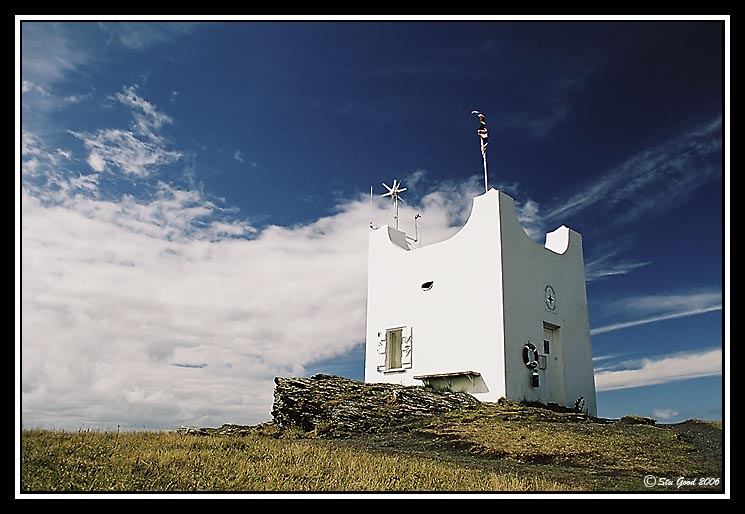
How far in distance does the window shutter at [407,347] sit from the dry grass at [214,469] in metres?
10.7

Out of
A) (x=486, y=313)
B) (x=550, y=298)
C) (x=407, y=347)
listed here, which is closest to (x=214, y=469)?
(x=486, y=313)

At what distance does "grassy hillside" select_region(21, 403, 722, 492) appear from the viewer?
781 cm

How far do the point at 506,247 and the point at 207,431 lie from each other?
10212 millimetres

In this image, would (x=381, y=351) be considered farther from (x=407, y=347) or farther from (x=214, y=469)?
(x=214, y=469)

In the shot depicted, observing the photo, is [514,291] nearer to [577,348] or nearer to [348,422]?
Answer: [577,348]

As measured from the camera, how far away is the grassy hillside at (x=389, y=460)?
25.6 ft

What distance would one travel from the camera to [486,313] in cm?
1908

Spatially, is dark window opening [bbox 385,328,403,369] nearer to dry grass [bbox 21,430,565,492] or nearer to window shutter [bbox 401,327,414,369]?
window shutter [bbox 401,327,414,369]

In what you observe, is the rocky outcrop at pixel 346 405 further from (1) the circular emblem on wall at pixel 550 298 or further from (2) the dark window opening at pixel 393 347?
(1) the circular emblem on wall at pixel 550 298

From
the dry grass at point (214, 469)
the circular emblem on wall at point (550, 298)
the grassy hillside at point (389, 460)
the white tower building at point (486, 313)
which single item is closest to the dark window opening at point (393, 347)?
the white tower building at point (486, 313)

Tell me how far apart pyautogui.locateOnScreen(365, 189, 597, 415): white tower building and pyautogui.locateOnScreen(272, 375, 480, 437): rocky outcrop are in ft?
7.47

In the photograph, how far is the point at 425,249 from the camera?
70.9 feet

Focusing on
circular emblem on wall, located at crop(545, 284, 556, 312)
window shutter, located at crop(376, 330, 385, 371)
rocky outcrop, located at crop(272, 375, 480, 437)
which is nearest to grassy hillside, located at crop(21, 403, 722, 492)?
rocky outcrop, located at crop(272, 375, 480, 437)
